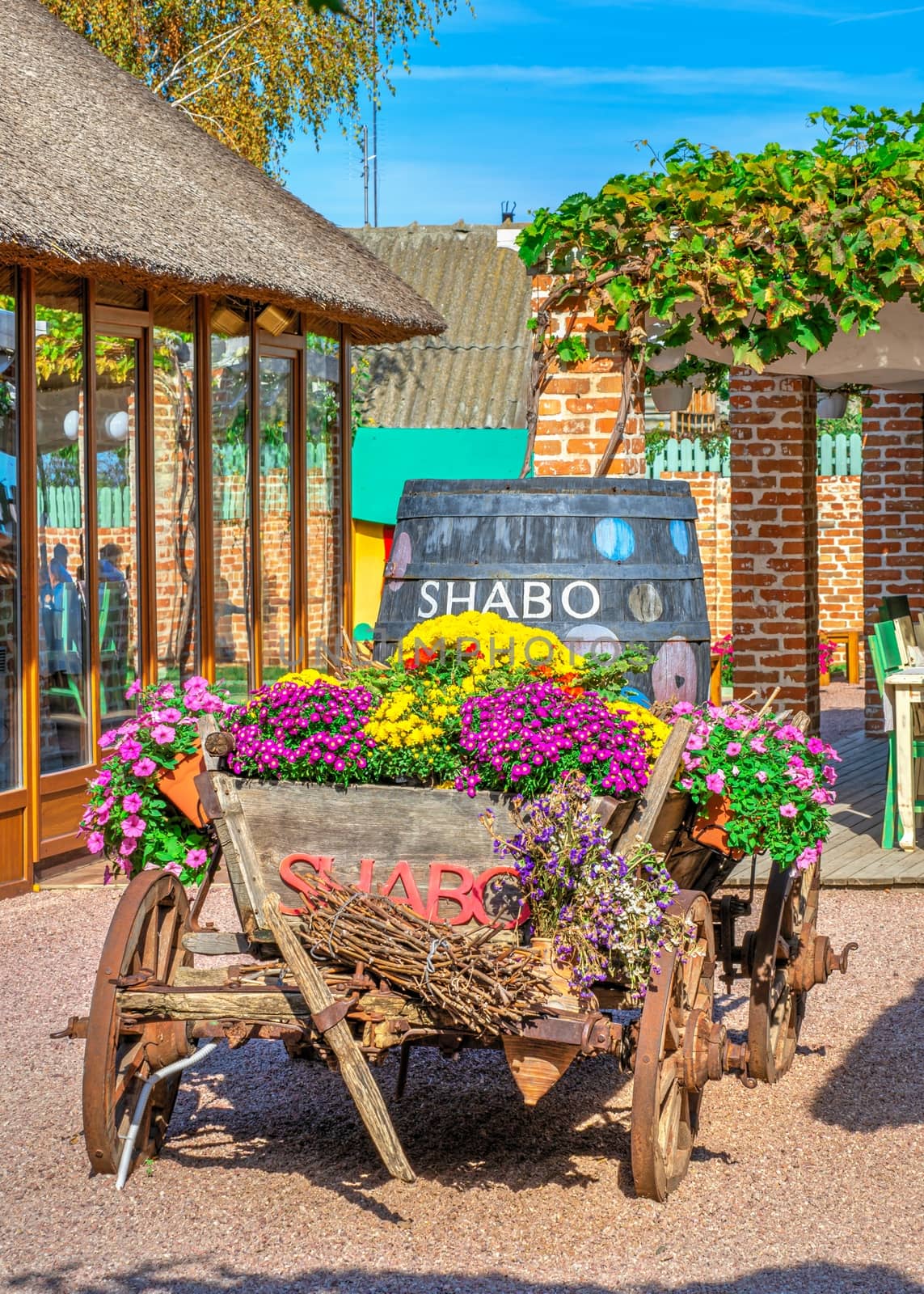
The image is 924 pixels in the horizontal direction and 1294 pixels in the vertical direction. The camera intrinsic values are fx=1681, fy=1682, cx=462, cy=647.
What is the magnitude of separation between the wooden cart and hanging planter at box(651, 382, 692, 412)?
6551mm

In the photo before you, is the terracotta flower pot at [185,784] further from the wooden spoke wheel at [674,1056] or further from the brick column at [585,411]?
the brick column at [585,411]

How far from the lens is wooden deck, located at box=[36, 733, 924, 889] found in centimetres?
670

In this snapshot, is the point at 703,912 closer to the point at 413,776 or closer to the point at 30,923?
the point at 413,776

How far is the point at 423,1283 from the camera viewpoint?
3.12m

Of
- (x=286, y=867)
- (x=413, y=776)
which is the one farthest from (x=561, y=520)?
(x=286, y=867)

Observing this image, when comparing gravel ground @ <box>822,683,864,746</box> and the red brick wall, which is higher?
the red brick wall

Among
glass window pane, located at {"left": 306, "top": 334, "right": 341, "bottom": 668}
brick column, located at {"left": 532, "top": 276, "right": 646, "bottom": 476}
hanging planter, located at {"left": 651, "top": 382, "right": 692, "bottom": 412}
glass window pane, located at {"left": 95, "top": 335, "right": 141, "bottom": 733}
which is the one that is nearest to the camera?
brick column, located at {"left": 532, "top": 276, "right": 646, "bottom": 476}

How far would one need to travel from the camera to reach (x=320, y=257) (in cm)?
919

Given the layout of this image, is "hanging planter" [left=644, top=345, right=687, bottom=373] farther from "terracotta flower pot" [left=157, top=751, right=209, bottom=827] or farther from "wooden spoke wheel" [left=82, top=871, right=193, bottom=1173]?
"wooden spoke wheel" [left=82, top=871, right=193, bottom=1173]

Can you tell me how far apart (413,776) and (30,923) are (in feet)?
10.9

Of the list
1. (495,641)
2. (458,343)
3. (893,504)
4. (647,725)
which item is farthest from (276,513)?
(458,343)

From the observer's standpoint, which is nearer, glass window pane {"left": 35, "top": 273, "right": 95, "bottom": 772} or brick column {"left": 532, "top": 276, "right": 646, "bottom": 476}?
brick column {"left": 532, "top": 276, "right": 646, "bottom": 476}

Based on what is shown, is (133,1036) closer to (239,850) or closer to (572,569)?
(239,850)


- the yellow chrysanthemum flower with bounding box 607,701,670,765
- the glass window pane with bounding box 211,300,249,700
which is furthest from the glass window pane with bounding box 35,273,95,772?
the yellow chrysanthemum flower with bounding box 607,701,670,765
